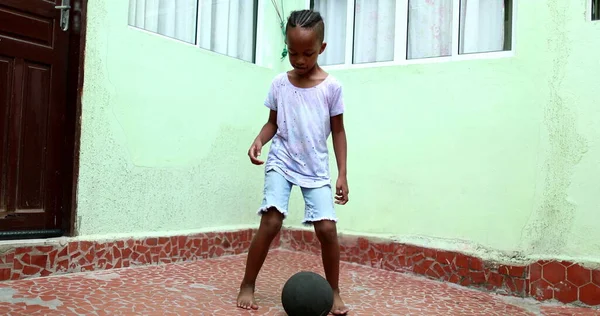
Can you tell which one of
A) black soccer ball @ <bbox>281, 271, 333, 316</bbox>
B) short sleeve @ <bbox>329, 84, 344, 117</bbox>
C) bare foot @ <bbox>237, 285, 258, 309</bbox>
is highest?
short sleeve @ <bbox>329, 84, 344, 117</bbox>

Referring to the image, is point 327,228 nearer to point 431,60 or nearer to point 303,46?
point 303,46

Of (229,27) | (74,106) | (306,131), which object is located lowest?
(306,131)

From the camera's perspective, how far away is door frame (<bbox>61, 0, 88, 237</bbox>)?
137 inches

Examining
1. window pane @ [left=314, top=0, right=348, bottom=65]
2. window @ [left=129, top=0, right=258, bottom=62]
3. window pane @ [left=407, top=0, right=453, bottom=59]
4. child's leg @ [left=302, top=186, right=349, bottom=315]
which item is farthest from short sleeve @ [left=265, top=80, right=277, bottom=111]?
window pane @ [left=314, top=0, right=348, bottom=65]

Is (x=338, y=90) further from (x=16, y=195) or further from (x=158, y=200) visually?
(x=16, y=195)

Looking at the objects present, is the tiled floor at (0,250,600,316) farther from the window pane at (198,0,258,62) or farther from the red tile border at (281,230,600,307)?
the window pane at (198,0,258,62)

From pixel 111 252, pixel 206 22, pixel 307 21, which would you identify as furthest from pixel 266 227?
pixel 206 22

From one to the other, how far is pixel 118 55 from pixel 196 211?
1413 millimetres

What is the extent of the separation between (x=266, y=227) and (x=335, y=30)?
8.77 feet

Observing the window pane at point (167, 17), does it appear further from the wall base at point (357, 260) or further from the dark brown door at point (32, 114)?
the wall base at point (357, 260)

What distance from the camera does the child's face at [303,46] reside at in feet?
8.86

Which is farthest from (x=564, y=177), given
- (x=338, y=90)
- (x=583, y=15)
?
(x=338, y=90)

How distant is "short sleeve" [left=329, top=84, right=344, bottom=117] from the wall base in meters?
1.68

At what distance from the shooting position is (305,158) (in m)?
2.93
